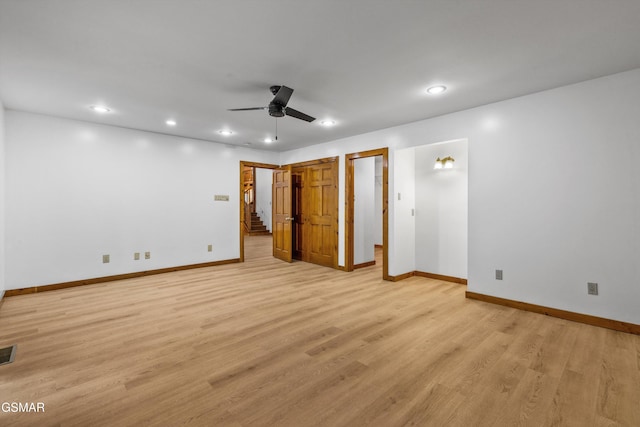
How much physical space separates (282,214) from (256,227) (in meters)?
6.06

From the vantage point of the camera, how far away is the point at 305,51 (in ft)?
8.04

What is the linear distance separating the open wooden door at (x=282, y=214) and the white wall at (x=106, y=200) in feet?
3.46

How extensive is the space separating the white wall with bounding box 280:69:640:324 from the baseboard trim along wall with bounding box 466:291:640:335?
0.19 feet

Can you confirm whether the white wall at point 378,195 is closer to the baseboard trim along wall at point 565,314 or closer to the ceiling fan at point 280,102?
the baseboard trim along wall at point 565,314

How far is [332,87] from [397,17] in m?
1.25

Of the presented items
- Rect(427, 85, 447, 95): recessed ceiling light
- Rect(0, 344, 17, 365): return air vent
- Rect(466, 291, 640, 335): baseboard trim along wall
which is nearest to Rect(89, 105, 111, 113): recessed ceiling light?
Rect(0, 344, 17, 365): return air vent

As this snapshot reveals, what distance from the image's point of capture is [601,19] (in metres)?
2.04

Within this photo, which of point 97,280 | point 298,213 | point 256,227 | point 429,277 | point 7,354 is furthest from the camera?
point 256,227

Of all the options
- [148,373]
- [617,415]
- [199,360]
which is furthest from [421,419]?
[148,373]

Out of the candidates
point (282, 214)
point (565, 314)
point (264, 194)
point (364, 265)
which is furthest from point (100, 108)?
point (264, 194)

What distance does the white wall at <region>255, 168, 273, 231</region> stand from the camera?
12602mm

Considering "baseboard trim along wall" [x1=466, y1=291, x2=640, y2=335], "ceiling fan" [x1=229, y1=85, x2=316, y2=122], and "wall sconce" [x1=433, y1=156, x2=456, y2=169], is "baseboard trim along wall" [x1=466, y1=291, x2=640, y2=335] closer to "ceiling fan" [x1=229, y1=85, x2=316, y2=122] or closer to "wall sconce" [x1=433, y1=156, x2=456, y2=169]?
"wall sconce" [x1=433, y1=156, x2=456, y2=169]

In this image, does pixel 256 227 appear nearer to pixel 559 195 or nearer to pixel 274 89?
pixel 274 89

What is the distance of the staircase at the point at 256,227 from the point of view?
1221 centimetres
